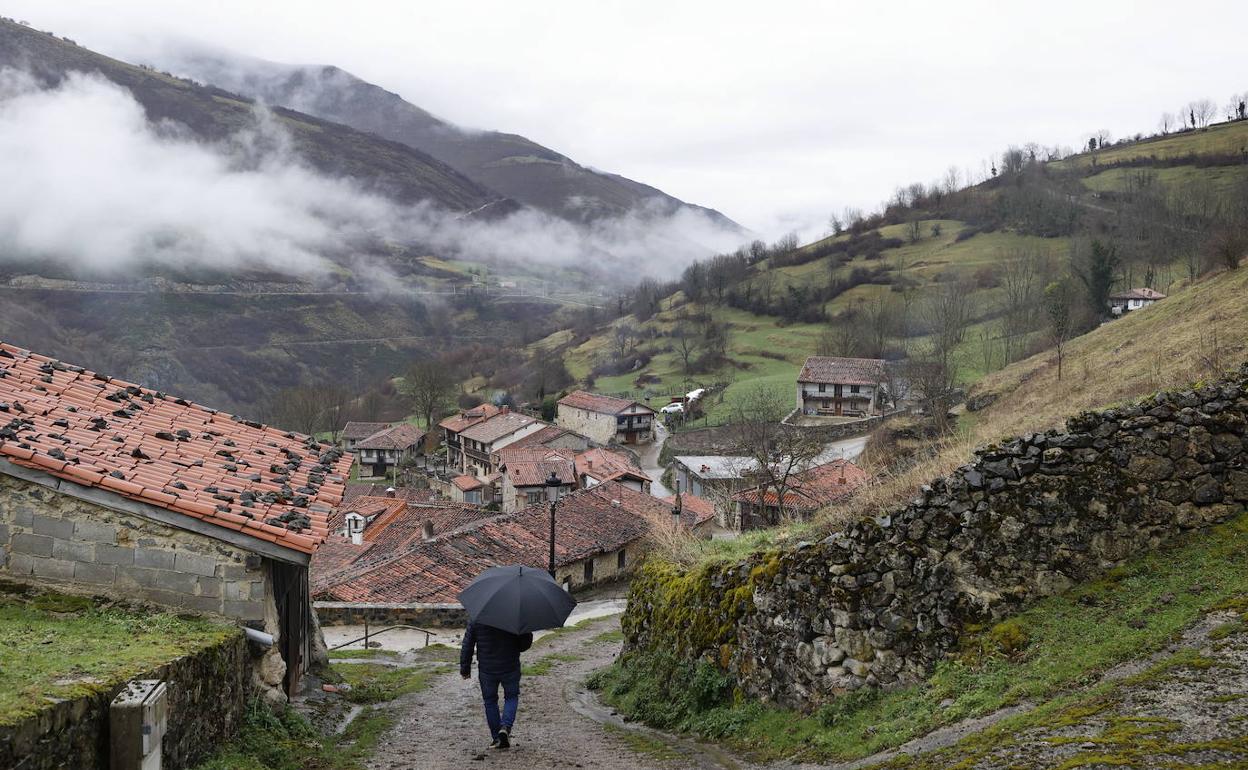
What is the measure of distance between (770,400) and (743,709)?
62.3 meters

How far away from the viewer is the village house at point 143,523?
8.01m

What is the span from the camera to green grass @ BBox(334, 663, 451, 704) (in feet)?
39.1

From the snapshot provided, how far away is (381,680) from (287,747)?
583 cm

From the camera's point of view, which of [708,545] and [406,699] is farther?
[708,545]

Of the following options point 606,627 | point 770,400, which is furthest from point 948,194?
point 606,627

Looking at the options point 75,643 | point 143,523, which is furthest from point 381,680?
point 75,643

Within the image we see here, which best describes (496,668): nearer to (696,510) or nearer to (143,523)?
(143,523)

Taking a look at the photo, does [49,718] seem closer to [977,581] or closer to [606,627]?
[977,581]

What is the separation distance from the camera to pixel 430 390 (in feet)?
313

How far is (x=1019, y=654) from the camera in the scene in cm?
720

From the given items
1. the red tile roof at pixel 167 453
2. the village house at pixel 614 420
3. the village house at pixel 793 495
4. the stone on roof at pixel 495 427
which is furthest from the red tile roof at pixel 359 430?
the red tile roof at pixel 167 453

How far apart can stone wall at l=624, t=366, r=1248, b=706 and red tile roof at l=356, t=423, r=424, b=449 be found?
81058 mm

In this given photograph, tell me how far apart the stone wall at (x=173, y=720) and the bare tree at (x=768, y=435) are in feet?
70.7

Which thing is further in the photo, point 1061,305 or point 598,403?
point 598,403
